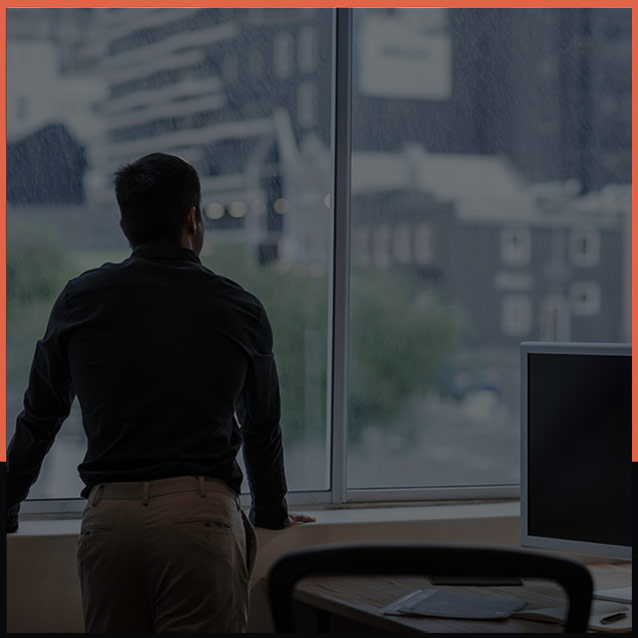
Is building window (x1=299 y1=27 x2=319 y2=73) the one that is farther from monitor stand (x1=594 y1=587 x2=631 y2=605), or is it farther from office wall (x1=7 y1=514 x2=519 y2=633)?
monitor stand (x1=594 y1=587 x2=631 y2=605)

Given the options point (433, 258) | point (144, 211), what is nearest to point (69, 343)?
point (144, 211)

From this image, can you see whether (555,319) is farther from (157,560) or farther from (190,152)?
(157,560)

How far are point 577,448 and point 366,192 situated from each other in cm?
102

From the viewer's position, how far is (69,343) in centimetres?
181

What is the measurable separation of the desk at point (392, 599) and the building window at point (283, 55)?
1.38 m

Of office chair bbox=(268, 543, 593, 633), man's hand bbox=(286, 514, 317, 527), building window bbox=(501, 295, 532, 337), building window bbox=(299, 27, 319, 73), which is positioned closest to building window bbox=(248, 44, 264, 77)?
building window bbox=(299, 27, 319, 73)

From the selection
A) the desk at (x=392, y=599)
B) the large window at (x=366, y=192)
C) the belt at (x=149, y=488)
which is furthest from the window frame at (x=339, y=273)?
the belt at (x=149, y=488)

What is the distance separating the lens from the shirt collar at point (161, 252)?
1816 millimetres

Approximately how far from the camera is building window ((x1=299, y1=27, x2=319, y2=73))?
255cm

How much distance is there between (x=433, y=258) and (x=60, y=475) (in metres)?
1.22

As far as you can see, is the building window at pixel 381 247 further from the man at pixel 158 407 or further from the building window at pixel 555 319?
the man at pixel 158 407

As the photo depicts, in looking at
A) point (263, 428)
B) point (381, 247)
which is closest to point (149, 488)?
point (263, 428)

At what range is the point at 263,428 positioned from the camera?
1.99m

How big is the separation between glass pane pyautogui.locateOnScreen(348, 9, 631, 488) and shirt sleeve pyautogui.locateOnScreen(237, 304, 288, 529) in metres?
0.56
